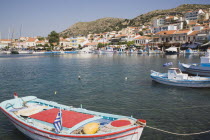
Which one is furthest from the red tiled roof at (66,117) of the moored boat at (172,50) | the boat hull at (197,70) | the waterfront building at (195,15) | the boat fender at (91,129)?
the waterfront building at (195,15)

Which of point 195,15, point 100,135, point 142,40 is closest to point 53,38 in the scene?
point 142,40

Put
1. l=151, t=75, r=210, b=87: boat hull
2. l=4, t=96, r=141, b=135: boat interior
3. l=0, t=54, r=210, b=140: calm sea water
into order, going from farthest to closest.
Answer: l=151, t=75, r=210, b=87: boat hull → l=0, t=54, r=210, b=140: calm sea water → l=4, t=96, r=141, b=135: boat interior

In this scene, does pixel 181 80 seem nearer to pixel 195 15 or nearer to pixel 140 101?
pixel 140 101

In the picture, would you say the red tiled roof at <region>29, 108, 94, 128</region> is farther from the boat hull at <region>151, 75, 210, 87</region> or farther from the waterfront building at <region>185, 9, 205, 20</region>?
the waterfront building at <region>185, 9, 205, 20</region>

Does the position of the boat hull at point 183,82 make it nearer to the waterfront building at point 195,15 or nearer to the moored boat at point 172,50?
the moored boat at point 172,50

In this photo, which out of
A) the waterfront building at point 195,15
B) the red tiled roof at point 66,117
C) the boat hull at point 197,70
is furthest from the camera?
the waterfront building at point 195,15

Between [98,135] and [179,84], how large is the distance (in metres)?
20.7

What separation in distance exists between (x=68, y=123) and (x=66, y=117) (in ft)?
3.19

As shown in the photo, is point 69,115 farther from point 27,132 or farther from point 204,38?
point 204,38

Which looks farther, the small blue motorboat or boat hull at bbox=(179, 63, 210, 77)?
boat hull at bbox=(179, 63, 210, 77)

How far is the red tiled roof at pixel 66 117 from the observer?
12422mm

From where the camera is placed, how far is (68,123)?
1231cm

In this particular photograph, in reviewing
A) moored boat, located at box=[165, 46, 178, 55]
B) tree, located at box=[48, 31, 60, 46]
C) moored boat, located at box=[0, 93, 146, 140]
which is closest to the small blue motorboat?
moored boat, located at box=[0, 93, 146, 140]

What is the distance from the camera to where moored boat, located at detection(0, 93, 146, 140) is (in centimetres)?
1066
